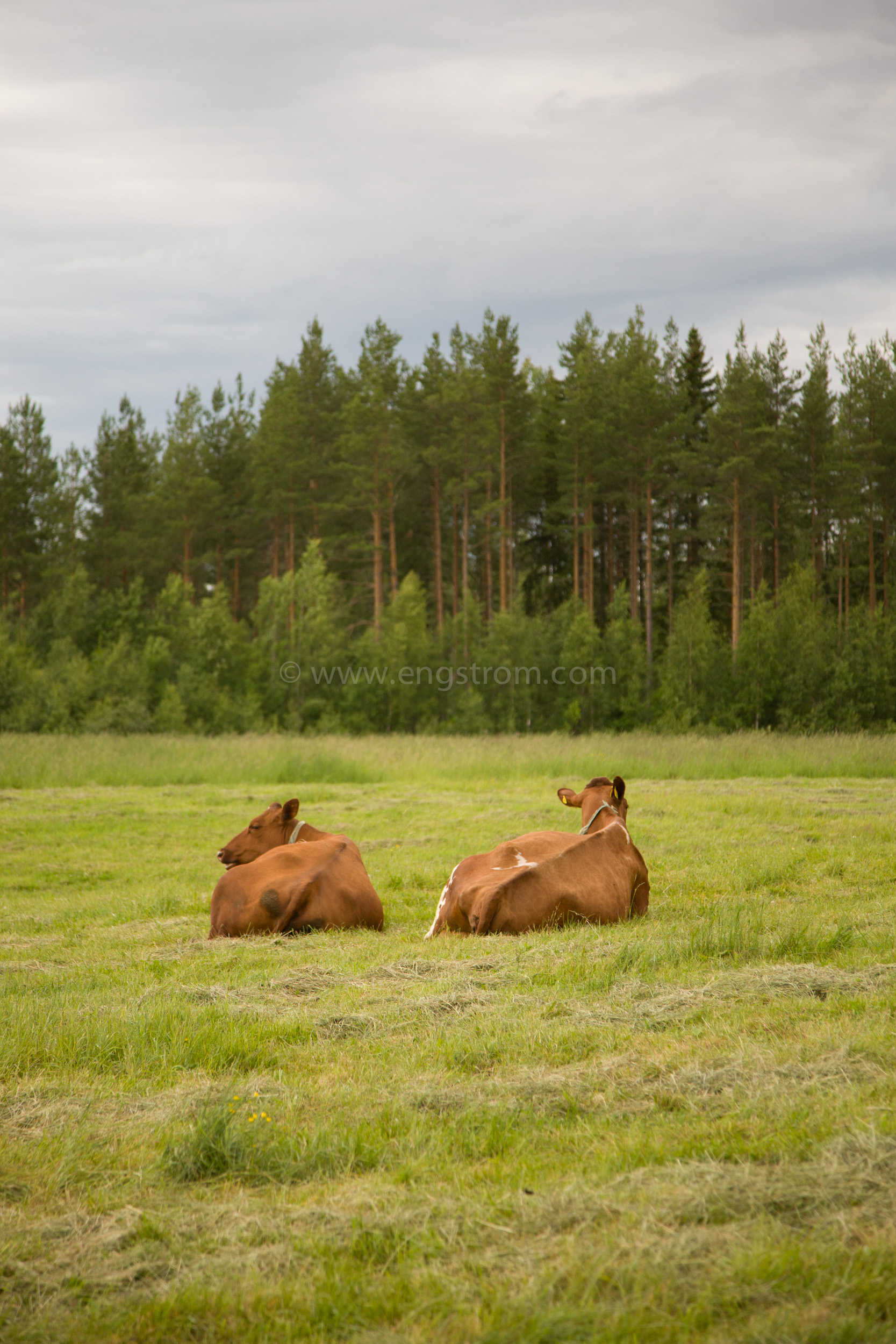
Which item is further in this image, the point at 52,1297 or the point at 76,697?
the point at 76,697

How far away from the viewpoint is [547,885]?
21.7ft

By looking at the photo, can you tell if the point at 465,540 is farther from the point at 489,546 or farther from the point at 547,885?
the point at 547,885

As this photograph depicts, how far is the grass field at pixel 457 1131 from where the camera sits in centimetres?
228

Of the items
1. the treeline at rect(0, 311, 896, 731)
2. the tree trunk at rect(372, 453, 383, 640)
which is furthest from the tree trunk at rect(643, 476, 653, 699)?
the tree trunk at rect(372, 453, 383, 640)

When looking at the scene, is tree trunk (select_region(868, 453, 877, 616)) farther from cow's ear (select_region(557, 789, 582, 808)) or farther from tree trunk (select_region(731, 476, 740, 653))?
cow's ear (select_region(557, 789, 582, 808))

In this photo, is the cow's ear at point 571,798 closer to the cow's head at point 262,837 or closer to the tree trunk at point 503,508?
the cow's head at point 262,837

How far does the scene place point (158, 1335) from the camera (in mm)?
2246

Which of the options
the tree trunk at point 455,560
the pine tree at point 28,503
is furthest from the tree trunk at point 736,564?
the pine tree at point 28,503

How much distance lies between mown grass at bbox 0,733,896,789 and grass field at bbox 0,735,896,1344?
11.5m

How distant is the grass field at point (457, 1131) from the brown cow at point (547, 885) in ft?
1.04

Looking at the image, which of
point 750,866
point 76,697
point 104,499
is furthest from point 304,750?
point 104,499

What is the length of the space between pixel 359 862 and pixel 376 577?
3662 centimetres

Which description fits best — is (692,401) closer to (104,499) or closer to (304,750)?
(104,499)

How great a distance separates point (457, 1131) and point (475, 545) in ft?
142
